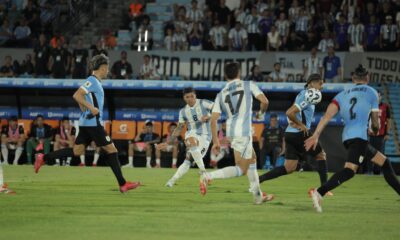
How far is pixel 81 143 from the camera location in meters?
14.2

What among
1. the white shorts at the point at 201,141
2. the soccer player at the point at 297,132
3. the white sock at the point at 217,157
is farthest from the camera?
the white sock at the point at 217,157

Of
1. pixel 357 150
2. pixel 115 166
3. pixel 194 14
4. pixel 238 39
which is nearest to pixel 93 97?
pixel 115 166

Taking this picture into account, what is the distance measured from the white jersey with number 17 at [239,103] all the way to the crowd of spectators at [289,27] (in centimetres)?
1439

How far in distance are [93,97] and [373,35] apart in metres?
14.0

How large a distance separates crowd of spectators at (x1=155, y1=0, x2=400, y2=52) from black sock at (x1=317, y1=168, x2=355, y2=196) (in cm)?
1485

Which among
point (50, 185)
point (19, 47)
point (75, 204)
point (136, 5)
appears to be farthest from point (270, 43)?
point (75, 204)

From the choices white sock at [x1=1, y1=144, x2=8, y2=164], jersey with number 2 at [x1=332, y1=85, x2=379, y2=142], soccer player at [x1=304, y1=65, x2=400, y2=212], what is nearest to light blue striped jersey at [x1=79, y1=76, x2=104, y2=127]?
soccer player at [x1=304, y1=65, x2=400, y2=212]

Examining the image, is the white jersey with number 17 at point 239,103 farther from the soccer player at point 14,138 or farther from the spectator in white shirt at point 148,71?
the soccer player at point 14,138

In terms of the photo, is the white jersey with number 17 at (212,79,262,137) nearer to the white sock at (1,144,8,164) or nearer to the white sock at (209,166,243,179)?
the white sock at (209,166,243,179)

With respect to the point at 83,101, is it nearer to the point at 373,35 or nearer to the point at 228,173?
the point at 228,173

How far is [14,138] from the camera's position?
2630cm

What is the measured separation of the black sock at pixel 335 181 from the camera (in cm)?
1100


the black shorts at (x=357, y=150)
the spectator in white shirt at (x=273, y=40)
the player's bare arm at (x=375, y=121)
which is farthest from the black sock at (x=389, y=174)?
the spectator in white shirt at (x=273, y=40)

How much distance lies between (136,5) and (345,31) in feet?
26.4
